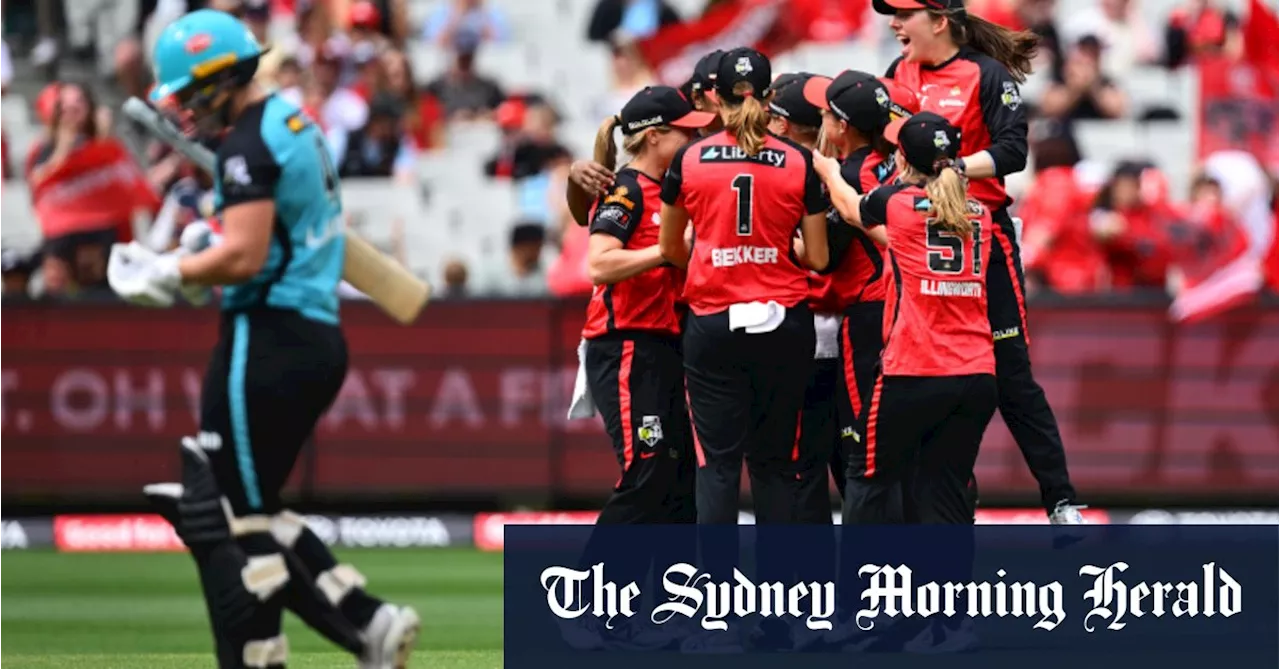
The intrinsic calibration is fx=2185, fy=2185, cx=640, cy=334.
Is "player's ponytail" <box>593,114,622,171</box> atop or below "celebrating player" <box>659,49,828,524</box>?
atop

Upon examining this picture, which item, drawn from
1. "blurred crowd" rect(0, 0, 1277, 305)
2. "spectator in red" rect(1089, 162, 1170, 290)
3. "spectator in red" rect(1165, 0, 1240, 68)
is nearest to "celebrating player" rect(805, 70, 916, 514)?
"blurred crowd" rect(0, 0, 1277, 305)

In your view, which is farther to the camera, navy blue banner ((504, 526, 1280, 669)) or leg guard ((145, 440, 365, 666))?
navy blue banner ((504, 526, 1280, 669))

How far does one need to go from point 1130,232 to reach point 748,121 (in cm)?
790

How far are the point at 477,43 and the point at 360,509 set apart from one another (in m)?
5.66

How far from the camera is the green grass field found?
1023 centimetres

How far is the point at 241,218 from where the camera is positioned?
307 inches

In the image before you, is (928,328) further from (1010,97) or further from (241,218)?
(241,218)

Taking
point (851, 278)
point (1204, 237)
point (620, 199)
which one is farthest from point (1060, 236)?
point (620, 199)

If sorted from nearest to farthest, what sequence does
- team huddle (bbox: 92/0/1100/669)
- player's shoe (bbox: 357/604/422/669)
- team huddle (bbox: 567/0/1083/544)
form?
player's shoe (bbox: 357/604/422/669) → team huddle (bbox: 92/0/1100/669) → team huddle (bbox: 567/0/1083/544)

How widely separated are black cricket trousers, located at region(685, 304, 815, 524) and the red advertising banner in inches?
233

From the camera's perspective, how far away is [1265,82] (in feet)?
58.1

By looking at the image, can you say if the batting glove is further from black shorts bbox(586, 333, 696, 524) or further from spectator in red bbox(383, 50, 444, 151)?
spectator in red bbox(383, 50, 444, 151)

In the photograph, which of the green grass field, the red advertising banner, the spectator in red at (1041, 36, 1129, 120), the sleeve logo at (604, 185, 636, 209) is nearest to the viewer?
the sleeve logo at (604, 185, 636, 209)

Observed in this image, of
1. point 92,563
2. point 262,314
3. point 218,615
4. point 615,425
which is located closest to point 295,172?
point 262,314
